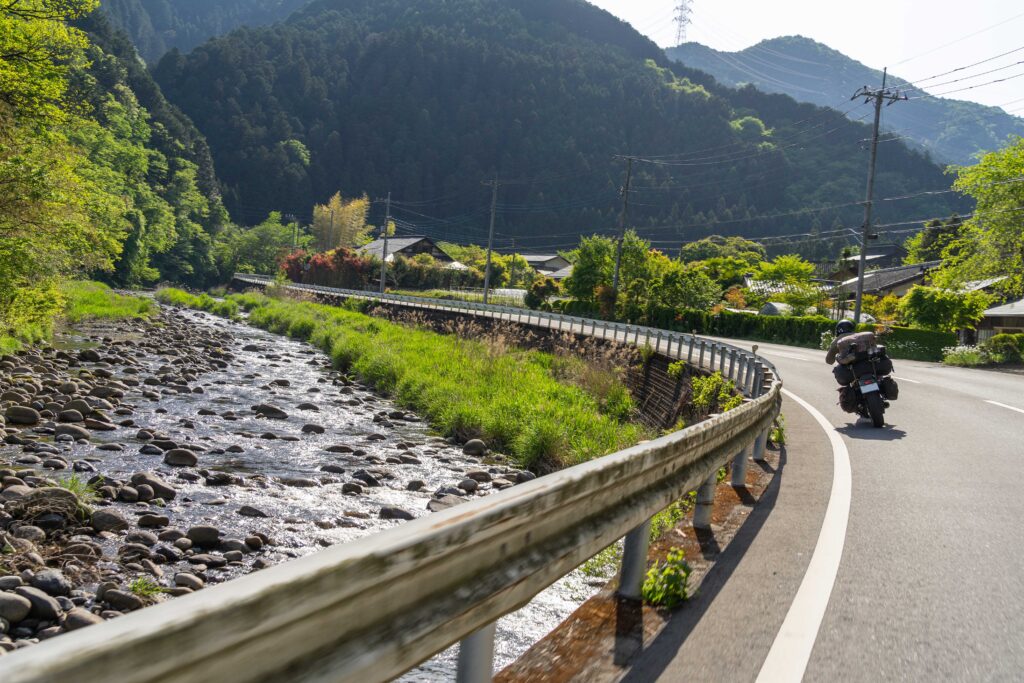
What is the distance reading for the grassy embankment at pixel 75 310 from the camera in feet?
77.3

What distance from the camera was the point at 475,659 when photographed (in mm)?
2752

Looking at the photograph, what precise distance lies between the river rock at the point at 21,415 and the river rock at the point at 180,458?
3.43 m

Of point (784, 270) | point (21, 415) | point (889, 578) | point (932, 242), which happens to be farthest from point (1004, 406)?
point (932, 242)

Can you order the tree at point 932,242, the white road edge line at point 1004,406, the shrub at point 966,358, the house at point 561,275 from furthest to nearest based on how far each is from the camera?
the tree at point 932,242 < the house at point 561,275 < the shrub at point 966,358 < the white road edge line at point 1004,406

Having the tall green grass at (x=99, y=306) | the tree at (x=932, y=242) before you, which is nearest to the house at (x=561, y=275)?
the tree at (x=932, y=242)

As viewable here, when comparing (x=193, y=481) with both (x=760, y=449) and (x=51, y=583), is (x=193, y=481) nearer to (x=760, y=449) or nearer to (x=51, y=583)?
(x=51, y=583)

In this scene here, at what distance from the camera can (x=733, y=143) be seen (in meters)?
158

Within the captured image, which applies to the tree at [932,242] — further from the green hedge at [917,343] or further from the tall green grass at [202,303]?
the tall green grass at [202,303]

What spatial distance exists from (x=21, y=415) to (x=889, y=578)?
13.5 m

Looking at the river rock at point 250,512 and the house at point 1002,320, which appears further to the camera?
the house at point 1002,320

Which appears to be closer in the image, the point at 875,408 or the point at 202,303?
the point at 875,408

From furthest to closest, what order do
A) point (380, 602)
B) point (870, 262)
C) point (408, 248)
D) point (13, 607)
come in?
point (870, 262) → point (408, 248) → point (13, 607) → point (380, 602)

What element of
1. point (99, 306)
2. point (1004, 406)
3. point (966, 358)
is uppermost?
point (966, 358)

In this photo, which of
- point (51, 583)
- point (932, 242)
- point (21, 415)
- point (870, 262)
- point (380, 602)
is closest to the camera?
point (380, 602)
